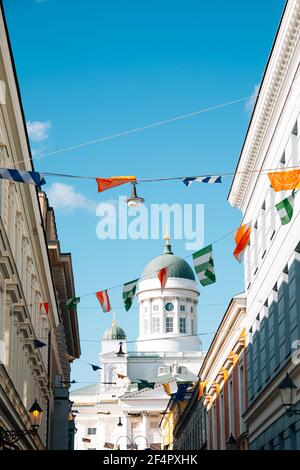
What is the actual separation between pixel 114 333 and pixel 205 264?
436 feet

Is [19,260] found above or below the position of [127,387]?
below

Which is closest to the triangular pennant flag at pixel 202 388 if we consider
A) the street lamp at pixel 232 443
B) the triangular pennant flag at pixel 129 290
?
the street lamp at pixel 232 443

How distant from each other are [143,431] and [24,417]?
109 m

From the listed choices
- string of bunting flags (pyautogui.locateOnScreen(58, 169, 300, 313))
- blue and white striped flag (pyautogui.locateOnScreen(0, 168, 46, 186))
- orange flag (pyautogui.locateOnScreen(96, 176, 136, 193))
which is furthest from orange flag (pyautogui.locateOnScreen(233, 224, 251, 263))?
blue and white striped flag (pyautogui.locateOnScreen(0, 168, 46, 186))

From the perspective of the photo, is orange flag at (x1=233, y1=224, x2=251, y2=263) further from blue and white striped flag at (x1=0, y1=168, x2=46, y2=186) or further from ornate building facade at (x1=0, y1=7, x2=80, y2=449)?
blue and white striped flag at (x1=0, y1=168, x2=46, y2=186)

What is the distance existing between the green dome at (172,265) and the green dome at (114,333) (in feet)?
31.4

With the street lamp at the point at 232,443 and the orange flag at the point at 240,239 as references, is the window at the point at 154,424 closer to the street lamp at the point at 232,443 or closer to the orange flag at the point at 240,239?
the street lamp at the point at 232,443

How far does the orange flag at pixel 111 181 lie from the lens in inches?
712

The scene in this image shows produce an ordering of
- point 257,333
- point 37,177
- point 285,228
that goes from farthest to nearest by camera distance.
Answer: point 257,333
point 285,228
point 37,177

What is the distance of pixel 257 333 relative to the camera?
31484 millimetres

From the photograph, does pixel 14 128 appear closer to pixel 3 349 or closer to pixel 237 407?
pixel 3 349

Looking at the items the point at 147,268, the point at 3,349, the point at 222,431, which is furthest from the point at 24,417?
the point at 147,268

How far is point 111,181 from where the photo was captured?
18219 millimetres
